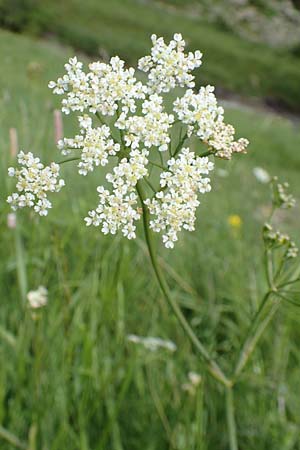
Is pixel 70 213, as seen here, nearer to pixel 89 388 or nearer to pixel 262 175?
pixel 89 388

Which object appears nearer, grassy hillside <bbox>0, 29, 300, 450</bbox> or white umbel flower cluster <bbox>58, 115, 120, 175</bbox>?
white umbel flower cluster <bbox>58, 115, 120, 175</bbox>

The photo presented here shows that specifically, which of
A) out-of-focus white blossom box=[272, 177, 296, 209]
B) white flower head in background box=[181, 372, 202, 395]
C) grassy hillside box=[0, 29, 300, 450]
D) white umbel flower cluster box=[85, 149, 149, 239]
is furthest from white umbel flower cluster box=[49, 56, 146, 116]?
white flower head in background box=[181, 372, 202, 395]

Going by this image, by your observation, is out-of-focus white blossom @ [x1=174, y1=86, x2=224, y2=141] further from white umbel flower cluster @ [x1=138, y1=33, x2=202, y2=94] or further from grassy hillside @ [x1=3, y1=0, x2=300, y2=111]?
grassy hillside @ [x1=3, y1=0, x2=300, y2=111]

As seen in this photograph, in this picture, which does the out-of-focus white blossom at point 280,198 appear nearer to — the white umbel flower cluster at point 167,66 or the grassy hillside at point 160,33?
the white umbel flower cluster at point 167,66

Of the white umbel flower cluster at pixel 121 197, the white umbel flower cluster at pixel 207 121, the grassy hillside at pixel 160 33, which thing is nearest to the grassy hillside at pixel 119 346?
the white umbel flower cluster at pixel 207 121

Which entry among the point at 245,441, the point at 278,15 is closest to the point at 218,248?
the point at 245,441

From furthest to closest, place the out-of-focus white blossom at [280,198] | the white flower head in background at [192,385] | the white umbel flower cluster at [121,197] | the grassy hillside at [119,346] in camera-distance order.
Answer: the white flower head in background at [192,385], the grassy hillside at [119,346], the out-of-focus white blossom at [280,198], the white umbel flower cluster at [121,197]
